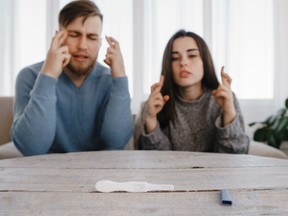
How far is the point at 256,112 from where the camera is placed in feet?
9.08

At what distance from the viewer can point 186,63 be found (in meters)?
1.36

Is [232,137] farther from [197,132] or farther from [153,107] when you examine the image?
[153,107]

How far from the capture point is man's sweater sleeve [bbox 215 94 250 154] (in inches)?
48.3

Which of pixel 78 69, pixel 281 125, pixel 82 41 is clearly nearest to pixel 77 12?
pixel 82 41

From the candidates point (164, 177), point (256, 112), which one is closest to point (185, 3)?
point (256, 112)

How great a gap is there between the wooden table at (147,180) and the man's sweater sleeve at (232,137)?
0.22 m

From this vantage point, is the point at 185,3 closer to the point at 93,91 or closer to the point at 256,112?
the point at 256,112

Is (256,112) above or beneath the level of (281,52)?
beneath

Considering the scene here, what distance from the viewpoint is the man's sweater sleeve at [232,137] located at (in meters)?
1.23

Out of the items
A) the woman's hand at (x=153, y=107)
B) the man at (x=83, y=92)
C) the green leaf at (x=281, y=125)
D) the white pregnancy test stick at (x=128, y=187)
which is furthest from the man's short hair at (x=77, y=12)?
the green leaf at (x=281, y=125)

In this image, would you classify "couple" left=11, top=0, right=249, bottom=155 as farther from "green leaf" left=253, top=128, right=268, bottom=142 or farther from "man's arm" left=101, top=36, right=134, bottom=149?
"green leaf" left=253, top=128, right=268, bottom=142

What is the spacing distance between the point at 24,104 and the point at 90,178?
688mm

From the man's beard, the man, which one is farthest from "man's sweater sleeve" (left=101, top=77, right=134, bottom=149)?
the man's beard

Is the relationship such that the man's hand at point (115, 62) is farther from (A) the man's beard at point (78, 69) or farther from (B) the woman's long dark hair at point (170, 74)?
(B) the woman's long dark hair at point (170, 74)
